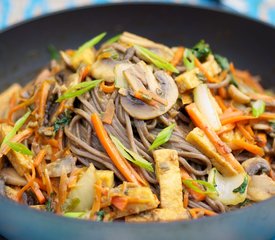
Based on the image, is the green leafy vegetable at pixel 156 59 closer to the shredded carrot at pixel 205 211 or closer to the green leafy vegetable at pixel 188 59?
the green leafy vegetable at pixel 188 59

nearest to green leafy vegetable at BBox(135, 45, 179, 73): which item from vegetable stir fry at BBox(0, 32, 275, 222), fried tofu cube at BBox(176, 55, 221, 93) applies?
vegetable stir fry at BBox(0, 32, 275, 222)

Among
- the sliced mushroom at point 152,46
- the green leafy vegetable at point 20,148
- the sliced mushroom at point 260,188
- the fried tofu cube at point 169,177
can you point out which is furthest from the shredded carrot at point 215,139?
the green leafy vegetable at point 20,148

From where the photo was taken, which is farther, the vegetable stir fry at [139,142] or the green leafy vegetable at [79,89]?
the green leafy vegetable at [79,89]

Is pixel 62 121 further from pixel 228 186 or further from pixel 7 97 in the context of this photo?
pixel 228 186

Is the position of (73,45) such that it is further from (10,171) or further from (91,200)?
(91,200)

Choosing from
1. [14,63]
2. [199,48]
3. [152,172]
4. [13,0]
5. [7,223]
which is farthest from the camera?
[13,0]

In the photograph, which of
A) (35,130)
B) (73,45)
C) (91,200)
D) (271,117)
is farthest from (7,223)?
(73,45)

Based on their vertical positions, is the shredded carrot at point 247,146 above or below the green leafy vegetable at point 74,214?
below
